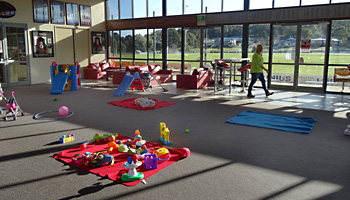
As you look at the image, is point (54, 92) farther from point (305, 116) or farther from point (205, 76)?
point (305, 116)

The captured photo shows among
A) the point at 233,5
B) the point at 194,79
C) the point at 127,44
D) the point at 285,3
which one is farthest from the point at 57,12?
the point at 285,3

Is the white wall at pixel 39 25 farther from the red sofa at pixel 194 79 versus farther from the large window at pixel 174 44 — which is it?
the red sofa at pixel 194 79

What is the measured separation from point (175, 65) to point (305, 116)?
7612 mm

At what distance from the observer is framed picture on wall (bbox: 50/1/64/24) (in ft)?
41.9

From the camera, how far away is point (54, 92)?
9.80 metres

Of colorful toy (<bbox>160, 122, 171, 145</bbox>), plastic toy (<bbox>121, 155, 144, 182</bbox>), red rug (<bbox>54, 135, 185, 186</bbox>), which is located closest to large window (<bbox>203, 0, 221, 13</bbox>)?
colorful toy (<bbox>160, 122, 171, 145</bbox>)

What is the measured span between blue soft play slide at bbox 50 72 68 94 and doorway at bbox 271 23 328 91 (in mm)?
7517

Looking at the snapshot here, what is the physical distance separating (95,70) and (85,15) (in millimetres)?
2755

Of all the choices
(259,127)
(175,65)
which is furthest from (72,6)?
(259,127)

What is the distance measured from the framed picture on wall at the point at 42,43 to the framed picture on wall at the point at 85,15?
1.87m

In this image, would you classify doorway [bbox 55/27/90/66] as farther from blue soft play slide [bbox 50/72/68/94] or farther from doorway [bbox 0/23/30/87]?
blue soft play slide [bbox 50/72/68/94]

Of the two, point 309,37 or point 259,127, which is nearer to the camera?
point 259,127

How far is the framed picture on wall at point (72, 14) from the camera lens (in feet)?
44.2

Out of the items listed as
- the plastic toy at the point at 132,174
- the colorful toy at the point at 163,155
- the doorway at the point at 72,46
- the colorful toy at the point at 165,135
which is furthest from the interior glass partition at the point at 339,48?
the doorway at the point at 72,46
